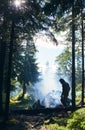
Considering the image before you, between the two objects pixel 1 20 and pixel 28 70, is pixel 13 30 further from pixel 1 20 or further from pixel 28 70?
pixel 28 70

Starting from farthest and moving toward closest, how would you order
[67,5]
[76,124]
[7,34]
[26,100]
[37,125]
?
[26,100]
[7,34]
[37,125]
[67,5]
[76,124]

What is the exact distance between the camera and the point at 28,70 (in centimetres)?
5219

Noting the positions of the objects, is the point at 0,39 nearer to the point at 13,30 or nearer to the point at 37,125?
the point at 13,30

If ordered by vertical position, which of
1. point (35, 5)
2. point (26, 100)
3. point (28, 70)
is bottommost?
point (26, 100)

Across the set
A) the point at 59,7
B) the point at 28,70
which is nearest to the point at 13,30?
the point at 59,7

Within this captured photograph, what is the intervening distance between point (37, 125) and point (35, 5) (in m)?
7.17

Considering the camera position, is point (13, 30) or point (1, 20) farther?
point (1, 20)

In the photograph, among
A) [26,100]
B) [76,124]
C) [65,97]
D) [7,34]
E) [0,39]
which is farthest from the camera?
[26,100]

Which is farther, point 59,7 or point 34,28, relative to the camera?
point 34,28

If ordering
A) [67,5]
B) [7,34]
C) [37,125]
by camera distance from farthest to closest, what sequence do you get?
[7,34], [37,125], [67,5]

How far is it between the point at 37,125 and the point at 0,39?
23.8 feet

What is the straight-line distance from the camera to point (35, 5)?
18.0 meters

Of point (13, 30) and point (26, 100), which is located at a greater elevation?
point (13, 30)

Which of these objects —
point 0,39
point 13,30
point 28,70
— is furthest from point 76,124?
point 28,70
